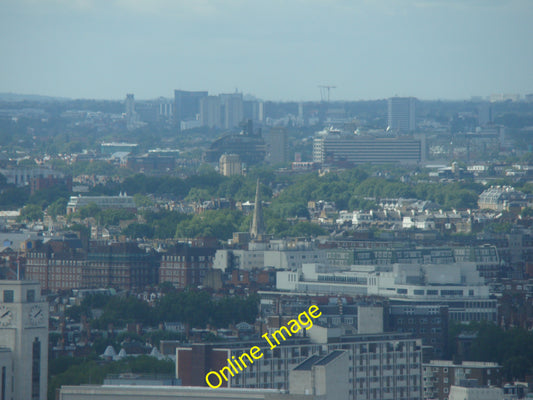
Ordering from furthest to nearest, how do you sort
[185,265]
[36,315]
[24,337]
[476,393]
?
[185,265]
[476,393]
[36,315]
[24,337]

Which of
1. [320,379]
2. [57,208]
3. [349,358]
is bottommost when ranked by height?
[349,358]

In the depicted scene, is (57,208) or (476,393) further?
(57,208)

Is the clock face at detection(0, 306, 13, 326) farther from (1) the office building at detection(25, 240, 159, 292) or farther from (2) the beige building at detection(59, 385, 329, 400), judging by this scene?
(1) the office building at detection(25, 240, 159, 292)

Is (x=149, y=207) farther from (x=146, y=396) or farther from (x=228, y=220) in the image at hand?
(x=146, y=396)

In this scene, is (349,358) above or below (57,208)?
below

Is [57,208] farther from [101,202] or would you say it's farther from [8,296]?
[8,296]

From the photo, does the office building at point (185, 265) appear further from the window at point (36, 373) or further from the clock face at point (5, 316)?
the clock face at point (5, 316)

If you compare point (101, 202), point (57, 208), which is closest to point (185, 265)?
point (101, 202)

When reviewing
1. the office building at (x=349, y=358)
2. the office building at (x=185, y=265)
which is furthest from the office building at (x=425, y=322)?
the office building at (x=185, y=265)

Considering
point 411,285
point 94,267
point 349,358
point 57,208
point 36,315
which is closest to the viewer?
point 36,315
